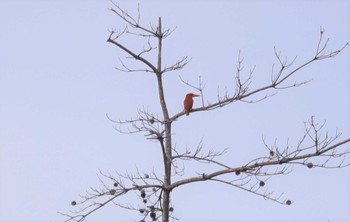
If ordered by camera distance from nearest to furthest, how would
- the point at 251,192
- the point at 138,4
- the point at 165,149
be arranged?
the point at 251,192 → the point at 165,149 → the point at 138,4

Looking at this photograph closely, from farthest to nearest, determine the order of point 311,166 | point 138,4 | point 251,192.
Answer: point 138,4, point 251,192, point 311,166

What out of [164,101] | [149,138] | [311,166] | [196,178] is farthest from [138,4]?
[311,166]

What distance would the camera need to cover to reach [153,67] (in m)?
9.05

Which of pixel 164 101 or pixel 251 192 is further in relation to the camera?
pixel 164 101

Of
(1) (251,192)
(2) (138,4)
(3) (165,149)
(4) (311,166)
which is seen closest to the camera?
(4) (311,166)

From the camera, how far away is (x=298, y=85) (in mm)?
8516

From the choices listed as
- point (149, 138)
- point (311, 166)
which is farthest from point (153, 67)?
point (311, 166)

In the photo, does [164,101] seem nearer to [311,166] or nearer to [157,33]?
[157,33]

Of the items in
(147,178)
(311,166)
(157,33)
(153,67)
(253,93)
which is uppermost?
(157,33)

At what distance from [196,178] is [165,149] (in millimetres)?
733

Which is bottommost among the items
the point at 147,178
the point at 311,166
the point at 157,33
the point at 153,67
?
the point at 311,166

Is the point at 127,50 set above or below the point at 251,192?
above

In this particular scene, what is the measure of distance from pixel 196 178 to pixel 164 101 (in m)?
1.30

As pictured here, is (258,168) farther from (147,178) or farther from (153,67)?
(153,67)
